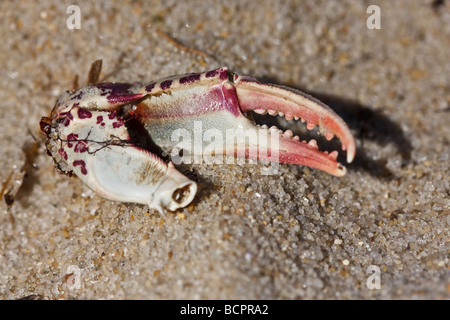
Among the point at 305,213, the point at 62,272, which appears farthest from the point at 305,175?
the point at 62,272

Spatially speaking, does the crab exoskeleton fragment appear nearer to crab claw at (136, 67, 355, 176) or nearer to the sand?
crab claw at (136, 67, 355, 176)

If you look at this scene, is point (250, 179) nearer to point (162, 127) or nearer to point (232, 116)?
point (232, 116)


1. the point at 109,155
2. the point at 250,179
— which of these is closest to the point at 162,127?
the point at 109,155

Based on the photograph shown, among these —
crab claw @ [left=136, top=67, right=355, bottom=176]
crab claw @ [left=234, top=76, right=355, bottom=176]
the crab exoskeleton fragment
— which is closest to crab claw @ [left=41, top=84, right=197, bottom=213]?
the crab exoskeleton fragment

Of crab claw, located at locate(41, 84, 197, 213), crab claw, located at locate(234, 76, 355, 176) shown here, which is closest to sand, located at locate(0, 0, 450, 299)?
crab claw, located at locate(41, 84, 197, 213)

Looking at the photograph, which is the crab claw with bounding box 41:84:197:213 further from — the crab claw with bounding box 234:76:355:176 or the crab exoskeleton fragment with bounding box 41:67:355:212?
the crab claw with bounding box 234:76:355:176
